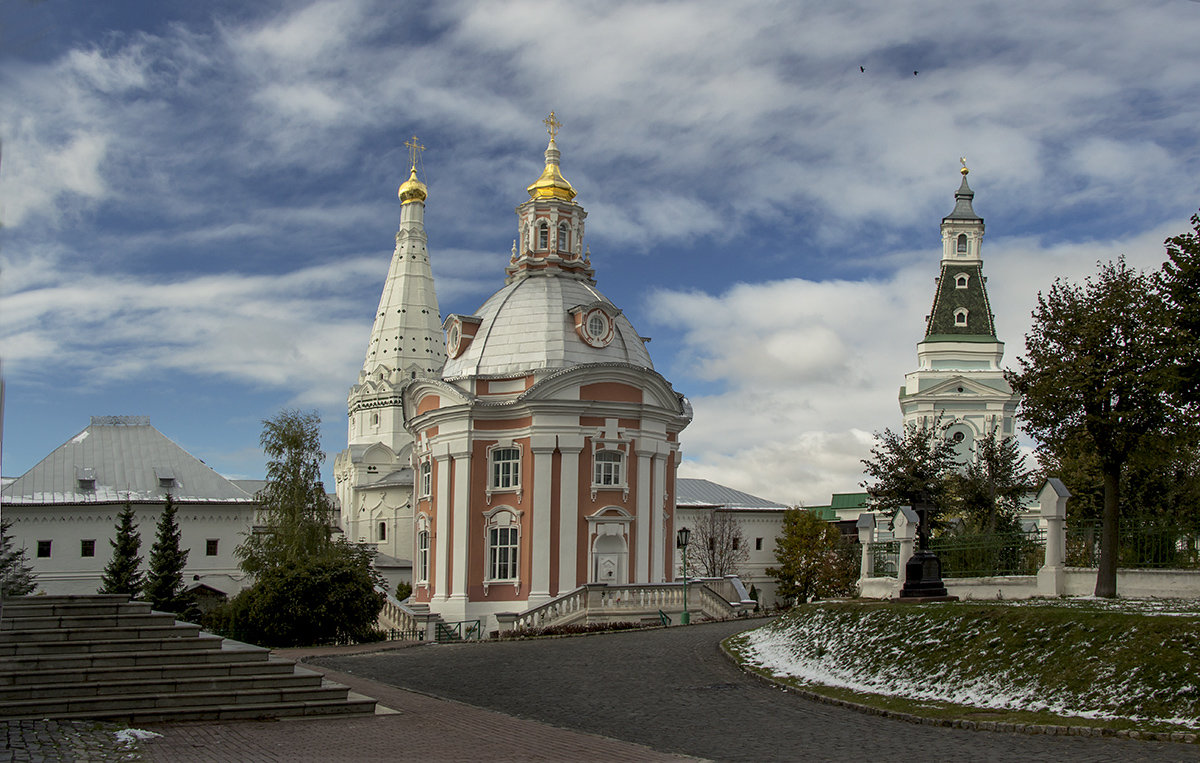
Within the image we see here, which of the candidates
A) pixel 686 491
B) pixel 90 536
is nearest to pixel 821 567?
pixel 686 491

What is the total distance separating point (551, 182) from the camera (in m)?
48.6

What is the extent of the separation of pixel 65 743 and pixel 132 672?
8.57 feet

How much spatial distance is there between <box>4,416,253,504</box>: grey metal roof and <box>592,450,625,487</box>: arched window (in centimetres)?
2917

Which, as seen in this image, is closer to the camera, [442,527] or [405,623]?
[405,623]

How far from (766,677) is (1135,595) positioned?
8789 millimetres

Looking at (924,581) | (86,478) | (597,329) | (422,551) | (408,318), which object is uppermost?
(408,318)

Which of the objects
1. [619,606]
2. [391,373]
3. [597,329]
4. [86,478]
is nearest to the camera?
[619,606]

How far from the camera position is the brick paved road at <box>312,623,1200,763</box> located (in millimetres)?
12305

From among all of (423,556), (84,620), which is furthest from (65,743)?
(423,556)

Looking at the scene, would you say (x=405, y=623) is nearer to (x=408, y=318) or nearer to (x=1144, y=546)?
(x=1144, y=546)

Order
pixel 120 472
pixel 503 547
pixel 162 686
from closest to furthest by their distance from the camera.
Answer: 1. pixel 162 686
2. pixel 503 547
3. pixel 120 472

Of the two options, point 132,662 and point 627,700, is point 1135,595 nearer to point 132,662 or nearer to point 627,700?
point 627,700

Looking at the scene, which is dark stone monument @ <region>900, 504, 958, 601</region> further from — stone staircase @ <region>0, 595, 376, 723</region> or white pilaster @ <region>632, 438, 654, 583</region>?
white pilaster @ <region>632, 438, 654, 583</region>

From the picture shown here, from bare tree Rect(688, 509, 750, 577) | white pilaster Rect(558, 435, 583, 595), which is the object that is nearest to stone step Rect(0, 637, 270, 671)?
white pilaster Rect(558, 435, 583, 595)
